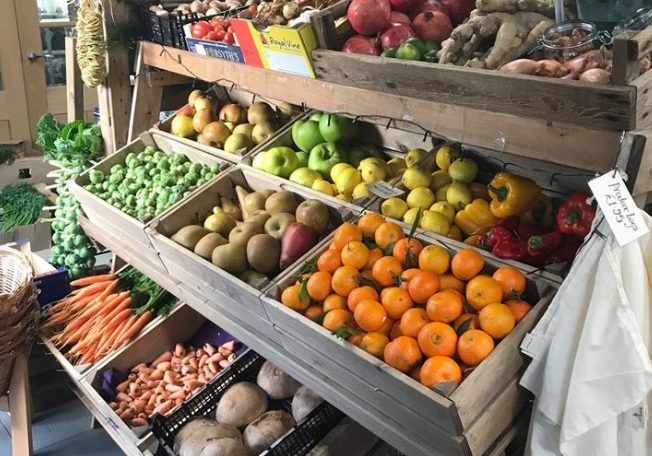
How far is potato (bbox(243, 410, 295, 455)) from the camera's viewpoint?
2207mm

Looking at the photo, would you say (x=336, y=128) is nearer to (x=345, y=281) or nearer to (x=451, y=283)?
(x=345, y=281)

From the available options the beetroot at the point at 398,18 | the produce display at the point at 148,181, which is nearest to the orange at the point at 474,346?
the beetroot at the point at 398,18

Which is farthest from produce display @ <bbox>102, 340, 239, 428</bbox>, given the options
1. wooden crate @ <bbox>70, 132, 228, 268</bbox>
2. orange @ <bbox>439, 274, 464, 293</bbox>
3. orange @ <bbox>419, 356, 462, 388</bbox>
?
orange @ <bbox>419, 356, 462, 388</bbox>

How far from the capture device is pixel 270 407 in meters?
2.46

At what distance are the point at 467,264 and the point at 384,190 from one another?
497mm

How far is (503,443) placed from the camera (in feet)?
5.05

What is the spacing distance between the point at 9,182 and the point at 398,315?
452cm

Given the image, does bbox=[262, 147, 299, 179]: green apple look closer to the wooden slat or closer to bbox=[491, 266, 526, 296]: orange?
the wooden slat

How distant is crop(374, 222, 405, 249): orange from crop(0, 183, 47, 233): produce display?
320 centimetres

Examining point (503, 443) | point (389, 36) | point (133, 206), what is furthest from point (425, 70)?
point (133, 206)

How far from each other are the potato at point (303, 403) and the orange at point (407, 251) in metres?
0.72

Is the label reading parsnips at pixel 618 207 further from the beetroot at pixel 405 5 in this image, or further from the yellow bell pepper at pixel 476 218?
the beetroot at pixel 405 5

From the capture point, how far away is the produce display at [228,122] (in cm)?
280

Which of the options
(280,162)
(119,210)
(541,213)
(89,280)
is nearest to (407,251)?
(541,213)
